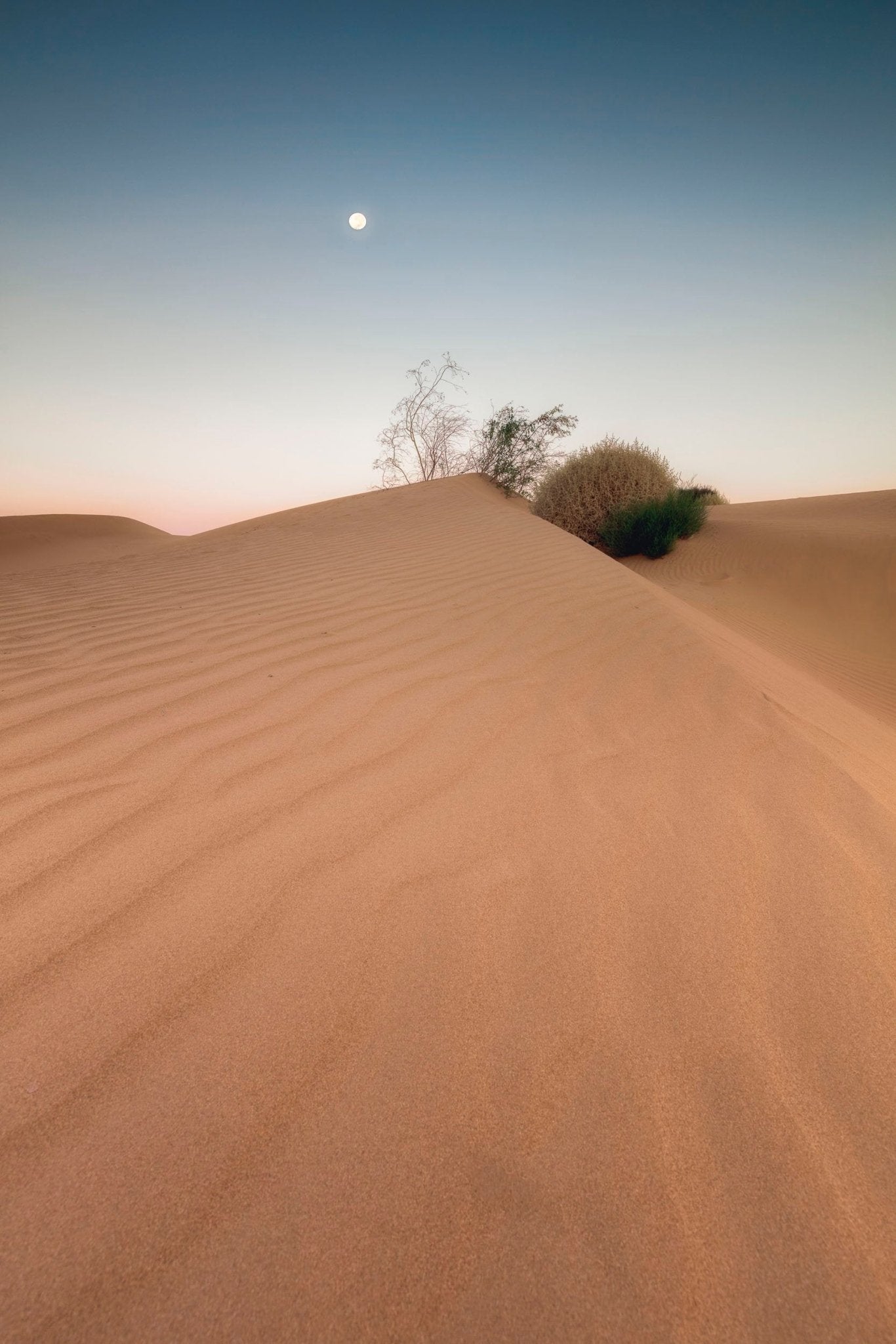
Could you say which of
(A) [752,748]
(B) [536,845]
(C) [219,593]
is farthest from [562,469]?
(B) [536,845]

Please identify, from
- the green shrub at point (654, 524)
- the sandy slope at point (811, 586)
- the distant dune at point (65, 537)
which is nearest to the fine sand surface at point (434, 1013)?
the sandy slope at point (811, 586)

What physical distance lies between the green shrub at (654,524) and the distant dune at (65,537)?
11.6 m

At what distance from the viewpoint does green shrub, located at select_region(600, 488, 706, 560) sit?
9.42 meters

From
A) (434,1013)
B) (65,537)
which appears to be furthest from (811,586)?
(65,537)

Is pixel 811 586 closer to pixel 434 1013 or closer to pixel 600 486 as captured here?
pixel 600 486

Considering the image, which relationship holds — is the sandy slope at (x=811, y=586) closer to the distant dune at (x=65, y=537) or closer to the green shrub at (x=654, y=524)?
the green shrub at (x=654, y=524)

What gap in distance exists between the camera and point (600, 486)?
33.8 ft

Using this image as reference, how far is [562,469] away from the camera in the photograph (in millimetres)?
10906

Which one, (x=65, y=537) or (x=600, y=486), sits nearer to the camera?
(x=600, y=486)

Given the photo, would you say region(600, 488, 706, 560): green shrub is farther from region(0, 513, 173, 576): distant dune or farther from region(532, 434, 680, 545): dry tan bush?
region(0, 513, 173, 576): distant dune

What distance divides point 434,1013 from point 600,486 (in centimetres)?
1043

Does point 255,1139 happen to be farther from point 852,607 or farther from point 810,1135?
point 852,607

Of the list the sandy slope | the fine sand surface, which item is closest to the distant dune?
the sandy slope

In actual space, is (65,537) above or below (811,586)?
above
